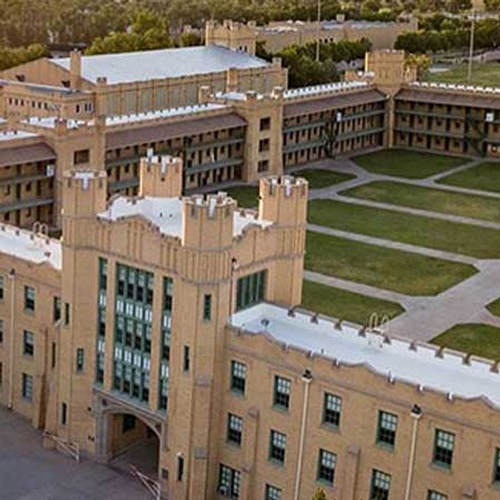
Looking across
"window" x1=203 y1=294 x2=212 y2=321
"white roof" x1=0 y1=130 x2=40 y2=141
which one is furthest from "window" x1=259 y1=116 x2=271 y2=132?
"window" x1=203 y1=294 x2=212 y2=321

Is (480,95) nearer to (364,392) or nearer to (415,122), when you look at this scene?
(415,122)

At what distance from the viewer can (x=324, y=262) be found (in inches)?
3910

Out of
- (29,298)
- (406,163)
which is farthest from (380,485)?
(406,163)

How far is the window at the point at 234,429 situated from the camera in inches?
2151

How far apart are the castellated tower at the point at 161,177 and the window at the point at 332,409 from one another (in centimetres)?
1782

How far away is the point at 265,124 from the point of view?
135375 millimetres

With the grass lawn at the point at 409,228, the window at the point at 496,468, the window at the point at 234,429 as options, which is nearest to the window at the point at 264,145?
the grass lawn at the point at 409,228

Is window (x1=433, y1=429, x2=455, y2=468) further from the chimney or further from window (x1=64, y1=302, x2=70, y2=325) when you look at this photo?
the chimney

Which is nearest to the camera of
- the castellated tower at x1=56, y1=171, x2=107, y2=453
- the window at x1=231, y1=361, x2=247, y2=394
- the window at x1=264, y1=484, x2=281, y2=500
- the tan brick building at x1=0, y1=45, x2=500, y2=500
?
the tan brick building at x1=0, y1=45, x2=500, y2=500

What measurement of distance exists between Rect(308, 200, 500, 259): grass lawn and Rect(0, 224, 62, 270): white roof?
49.4 meters

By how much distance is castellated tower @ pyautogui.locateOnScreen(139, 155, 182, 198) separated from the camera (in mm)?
62531

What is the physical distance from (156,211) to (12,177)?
46.7 m

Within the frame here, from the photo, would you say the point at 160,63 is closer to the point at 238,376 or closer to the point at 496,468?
the point at 238,376

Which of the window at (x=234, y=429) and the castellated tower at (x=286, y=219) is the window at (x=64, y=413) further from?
the castellated tower at (x=286, y=219)
